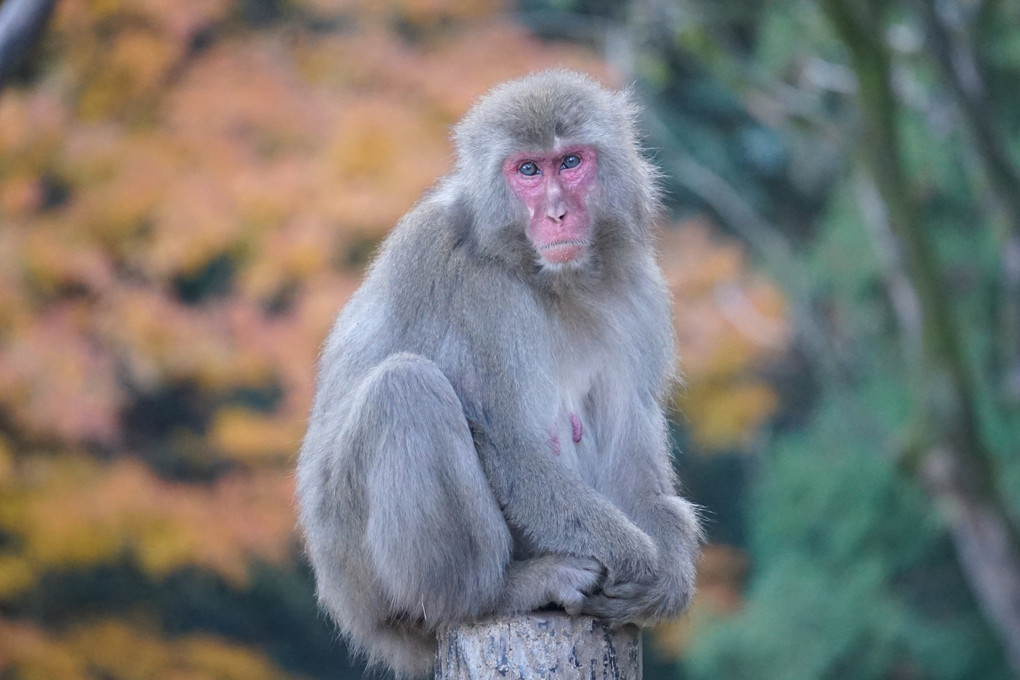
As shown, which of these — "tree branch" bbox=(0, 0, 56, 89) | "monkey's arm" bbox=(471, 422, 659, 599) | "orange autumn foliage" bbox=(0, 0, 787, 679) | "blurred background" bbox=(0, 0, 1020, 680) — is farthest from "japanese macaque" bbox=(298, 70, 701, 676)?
"orange autumn foliage" bbox=(0, 0, 787, 679)

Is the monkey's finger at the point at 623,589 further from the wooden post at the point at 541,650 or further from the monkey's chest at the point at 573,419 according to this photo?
the monkey's chest at the point at 573,419

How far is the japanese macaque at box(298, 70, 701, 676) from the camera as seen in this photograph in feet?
11.2

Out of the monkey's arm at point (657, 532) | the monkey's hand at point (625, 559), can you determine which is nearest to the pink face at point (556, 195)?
the monkey's arm at point (657, 532)

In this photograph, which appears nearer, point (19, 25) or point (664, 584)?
point (664, 584)

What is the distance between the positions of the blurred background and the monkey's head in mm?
2158

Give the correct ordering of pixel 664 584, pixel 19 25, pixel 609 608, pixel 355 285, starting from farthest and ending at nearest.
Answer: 1. pixel 355 285
2. pixel 19 25
3. pixel 664 584
4. pixel 609 608

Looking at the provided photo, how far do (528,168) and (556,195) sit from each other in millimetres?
132

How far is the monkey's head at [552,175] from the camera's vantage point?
3.58 metres

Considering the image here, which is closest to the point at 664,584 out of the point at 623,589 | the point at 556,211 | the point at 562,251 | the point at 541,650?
the point at 623,589

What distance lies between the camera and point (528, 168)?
3641mm

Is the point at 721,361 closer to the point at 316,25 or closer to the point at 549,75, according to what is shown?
the point at 316,25

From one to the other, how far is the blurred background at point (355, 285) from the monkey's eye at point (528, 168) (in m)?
2.29

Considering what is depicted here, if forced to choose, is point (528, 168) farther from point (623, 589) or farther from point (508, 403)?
point (623, 589)

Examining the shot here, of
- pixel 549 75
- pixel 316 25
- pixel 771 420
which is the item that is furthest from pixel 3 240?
pixel 771 420
